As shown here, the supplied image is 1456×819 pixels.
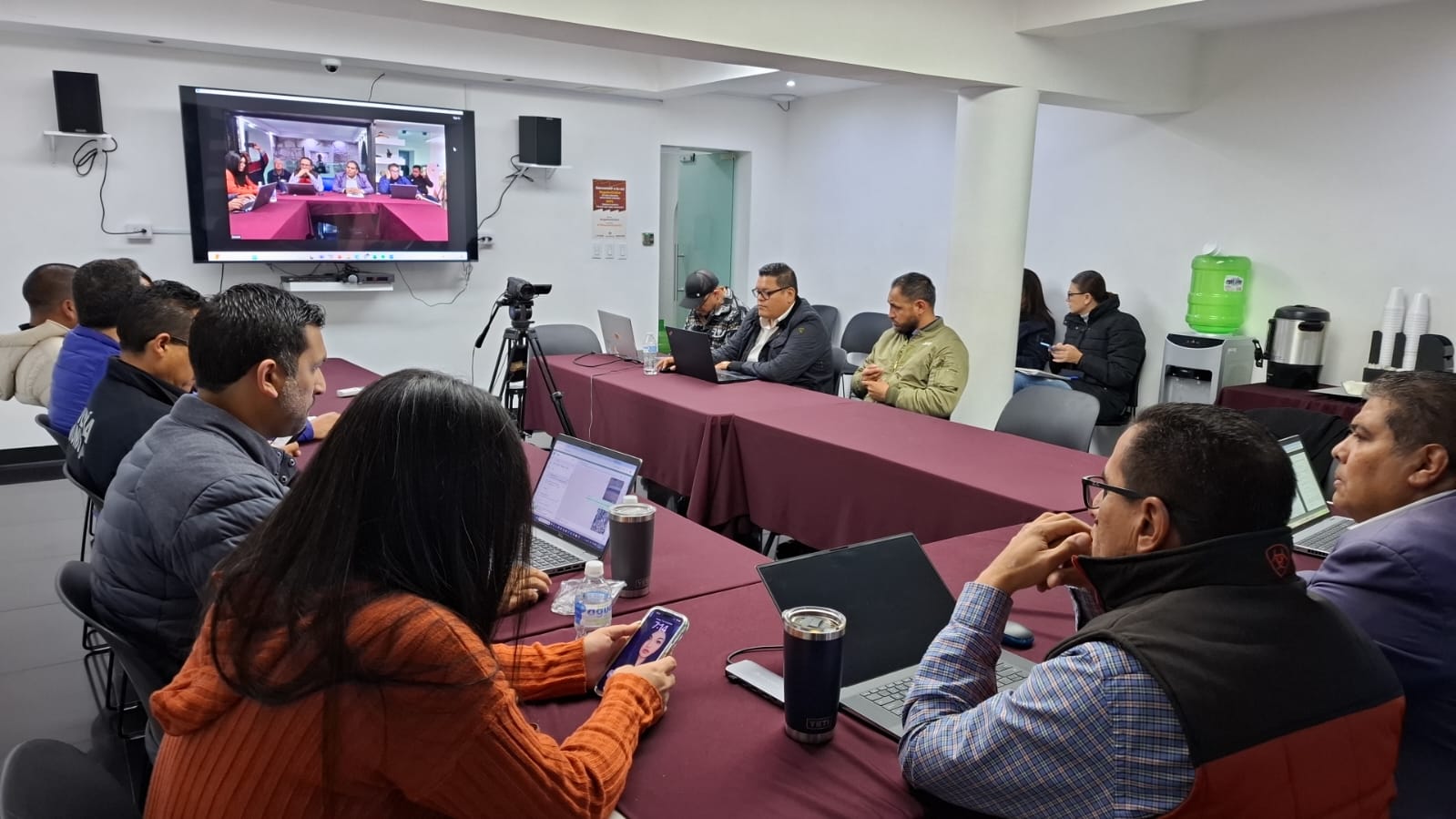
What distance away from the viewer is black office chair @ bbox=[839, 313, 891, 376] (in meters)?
6.83

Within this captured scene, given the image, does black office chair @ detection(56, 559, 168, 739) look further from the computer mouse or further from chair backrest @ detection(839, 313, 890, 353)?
chair backrest @ detection(839, 313, 890, 353)

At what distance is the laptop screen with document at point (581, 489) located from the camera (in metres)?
1.87

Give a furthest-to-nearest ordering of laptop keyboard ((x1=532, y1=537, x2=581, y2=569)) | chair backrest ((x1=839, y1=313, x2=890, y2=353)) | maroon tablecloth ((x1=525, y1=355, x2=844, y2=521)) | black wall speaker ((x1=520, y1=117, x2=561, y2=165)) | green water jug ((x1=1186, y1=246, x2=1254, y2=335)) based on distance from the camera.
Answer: chair backrest ((x1=839, y1=313, x2=890, y2=353)) < black wall speaker ((x1=520, y1=117, x2=561, y2=165)) < green water jug ((x1=1186, y1=246, x2=1254, y2=335)) < maroon tablecloth ((x1=525, y1=355, x2=844, y2=521)) < laptop keyboard ((x1=532, y1=537, x2=581, y2=569))

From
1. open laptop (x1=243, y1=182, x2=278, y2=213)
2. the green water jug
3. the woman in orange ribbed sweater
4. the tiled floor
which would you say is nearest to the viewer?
the woman in orange ribbed sweater

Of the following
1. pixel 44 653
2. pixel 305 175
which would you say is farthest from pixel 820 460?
pixel 305 175

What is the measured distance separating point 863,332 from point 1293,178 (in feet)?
9.64

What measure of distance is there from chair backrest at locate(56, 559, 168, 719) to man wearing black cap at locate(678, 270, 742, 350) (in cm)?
382

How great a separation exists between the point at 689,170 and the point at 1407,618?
6.97m

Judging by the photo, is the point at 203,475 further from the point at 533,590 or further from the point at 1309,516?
the point at 1309,516

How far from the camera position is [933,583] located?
1.51m

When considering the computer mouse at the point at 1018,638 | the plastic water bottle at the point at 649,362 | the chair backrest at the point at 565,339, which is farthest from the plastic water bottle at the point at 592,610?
the chair backrest at the point at 565,339

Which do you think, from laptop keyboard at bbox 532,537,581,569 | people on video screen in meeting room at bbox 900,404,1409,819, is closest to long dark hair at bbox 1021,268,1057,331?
laptop keyboard at bbox 532,537,581,569

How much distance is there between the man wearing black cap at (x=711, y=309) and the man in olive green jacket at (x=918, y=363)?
1221 mm

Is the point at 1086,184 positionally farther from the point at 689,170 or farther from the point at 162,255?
the point at 162,255
